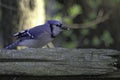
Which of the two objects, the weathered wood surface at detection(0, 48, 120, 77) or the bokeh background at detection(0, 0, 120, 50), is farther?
the bokeh background at detection(0, 0, 120, 50)

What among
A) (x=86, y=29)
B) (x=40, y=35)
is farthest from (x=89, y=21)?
(x=40, y=35)

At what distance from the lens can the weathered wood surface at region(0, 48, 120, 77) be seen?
1873 mm

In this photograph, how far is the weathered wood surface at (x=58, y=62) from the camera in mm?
1873

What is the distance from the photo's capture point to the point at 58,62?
189 cm

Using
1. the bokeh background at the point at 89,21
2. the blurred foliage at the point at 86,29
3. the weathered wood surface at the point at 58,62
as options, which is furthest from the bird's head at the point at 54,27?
the blurred foliage at the point at 86,29

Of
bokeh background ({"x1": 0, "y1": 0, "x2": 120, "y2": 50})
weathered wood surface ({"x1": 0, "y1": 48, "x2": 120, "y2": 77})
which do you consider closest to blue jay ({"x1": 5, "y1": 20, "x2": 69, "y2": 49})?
weathered wood surface ({"x1": 0, "y1": 48, "x2": 120, "y2": 77})

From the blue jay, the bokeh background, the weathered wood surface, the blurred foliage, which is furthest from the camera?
the blurred foliage

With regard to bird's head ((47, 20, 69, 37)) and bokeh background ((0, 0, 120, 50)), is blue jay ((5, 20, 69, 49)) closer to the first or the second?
bird's head ((47, 20, 69, 37))

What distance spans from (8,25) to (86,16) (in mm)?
2472

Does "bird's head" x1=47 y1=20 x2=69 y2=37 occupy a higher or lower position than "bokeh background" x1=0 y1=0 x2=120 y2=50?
higher

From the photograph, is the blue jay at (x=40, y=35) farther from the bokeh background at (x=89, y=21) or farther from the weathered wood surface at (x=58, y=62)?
the bokeh background at (x=89, y=21)

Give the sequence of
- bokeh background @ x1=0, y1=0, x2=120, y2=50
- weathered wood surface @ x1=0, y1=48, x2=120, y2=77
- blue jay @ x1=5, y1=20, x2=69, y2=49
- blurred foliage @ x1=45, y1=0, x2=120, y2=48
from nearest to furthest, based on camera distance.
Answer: weathered wood surface @ x1=0, y1=48, x2=120, y2=77, blue jay @ x1=5, y1=20, x2=69, y2=49, bokeh background @ x1=0, y1=0, x2=120, y2=50, blurred foliage @ x1=45, y1=0, x2=120, y2=48

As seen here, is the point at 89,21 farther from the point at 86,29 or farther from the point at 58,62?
the point at 58,62

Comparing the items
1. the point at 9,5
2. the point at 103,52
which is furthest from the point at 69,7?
the point at 103,52
